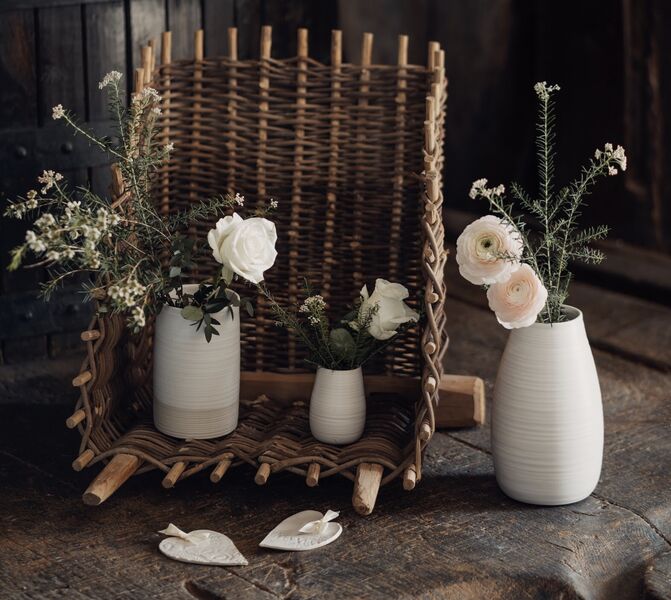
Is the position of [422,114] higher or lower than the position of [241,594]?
higher

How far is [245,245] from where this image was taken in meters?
1.76

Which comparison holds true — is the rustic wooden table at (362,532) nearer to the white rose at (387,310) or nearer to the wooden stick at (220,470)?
the wooden stick at (220,470)

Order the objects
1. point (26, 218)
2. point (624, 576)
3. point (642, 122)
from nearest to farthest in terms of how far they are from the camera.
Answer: point (624, 576) < point (26, 218) < point (642, 122)

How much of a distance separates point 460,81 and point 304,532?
7.44 feet

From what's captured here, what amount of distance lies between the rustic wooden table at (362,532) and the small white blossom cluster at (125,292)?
1.24 feet

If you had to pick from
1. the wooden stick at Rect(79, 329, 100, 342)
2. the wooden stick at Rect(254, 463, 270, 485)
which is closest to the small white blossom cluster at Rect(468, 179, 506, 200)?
the wooden stick at Rect(254, 463, 270, 485)

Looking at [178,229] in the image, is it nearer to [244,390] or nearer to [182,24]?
[244,390]

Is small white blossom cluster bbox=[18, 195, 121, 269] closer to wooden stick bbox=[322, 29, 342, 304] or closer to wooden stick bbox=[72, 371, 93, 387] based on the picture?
wooden stick bbox=[72, 371, 93, 387]

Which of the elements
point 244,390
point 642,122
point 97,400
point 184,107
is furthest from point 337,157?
point 642,122

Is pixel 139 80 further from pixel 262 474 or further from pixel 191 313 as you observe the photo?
pixel 262 474

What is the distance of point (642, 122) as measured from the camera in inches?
128

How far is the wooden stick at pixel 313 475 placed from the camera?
177cm

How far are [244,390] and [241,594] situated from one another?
0.60 m

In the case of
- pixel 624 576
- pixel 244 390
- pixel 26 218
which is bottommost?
pixel 624 576
